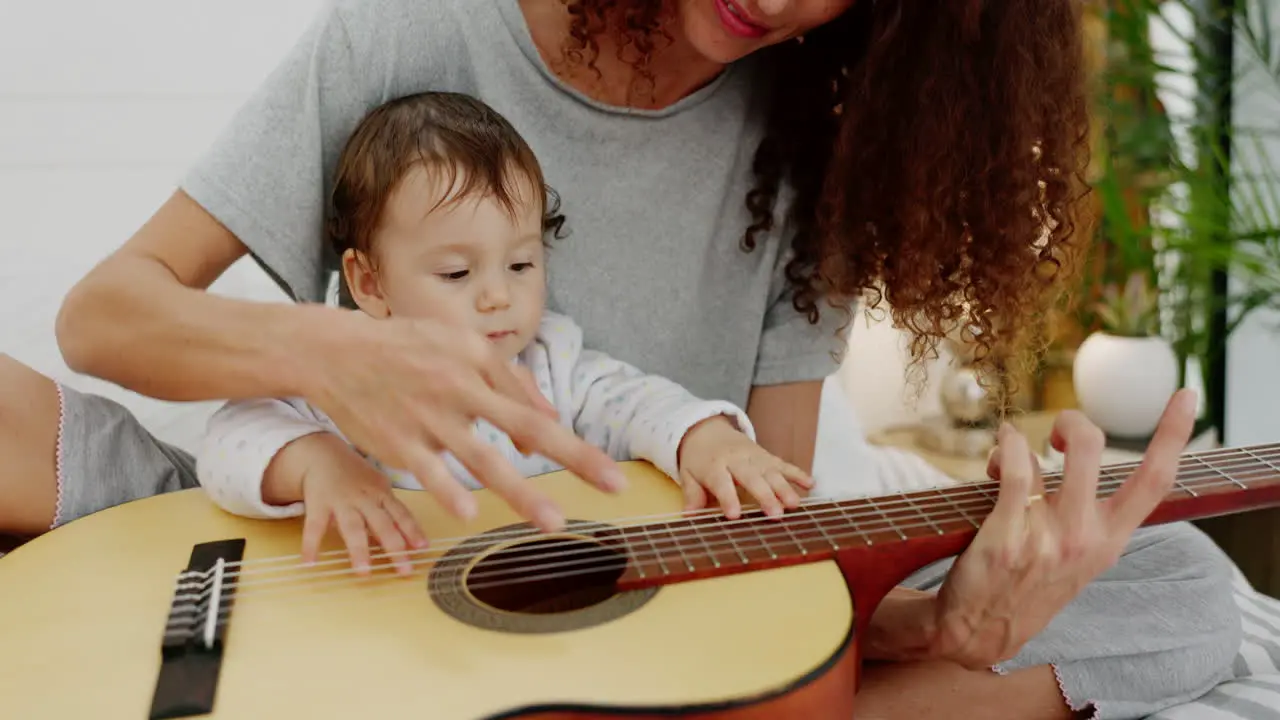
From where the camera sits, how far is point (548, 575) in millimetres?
749

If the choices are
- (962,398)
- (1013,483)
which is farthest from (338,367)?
(962,398)

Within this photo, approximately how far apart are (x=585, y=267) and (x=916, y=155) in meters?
0.41

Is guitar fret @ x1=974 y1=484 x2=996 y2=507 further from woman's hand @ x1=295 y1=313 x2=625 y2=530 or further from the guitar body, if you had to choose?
woman's hand @ x1=295 y1=313 x2=625 y2=530

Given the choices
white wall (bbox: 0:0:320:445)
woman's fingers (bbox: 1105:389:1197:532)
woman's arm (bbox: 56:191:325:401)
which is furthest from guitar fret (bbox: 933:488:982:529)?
white wall (bbox: 0:0:320:445)

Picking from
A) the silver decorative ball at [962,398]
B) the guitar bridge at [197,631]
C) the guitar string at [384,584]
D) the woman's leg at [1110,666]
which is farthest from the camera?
the silver decorative ball at [962,398]

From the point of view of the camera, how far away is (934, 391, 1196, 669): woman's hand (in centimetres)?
77

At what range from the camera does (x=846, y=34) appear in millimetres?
1180

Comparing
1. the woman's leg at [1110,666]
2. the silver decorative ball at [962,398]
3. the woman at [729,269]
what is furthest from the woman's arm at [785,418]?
the silver decorative ball at [962,398]

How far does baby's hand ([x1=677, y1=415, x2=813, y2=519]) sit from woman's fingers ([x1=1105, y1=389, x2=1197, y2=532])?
0.26 metres

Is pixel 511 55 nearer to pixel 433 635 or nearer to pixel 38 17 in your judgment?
pixel 433 635

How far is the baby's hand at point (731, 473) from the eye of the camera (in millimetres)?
835

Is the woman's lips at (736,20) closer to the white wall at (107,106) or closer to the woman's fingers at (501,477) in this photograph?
the woman's fingers at (501,477)

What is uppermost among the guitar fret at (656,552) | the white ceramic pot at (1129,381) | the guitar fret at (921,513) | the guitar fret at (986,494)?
the white ceramic pot at (1129,381)

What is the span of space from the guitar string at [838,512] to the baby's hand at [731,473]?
0.04 ft
